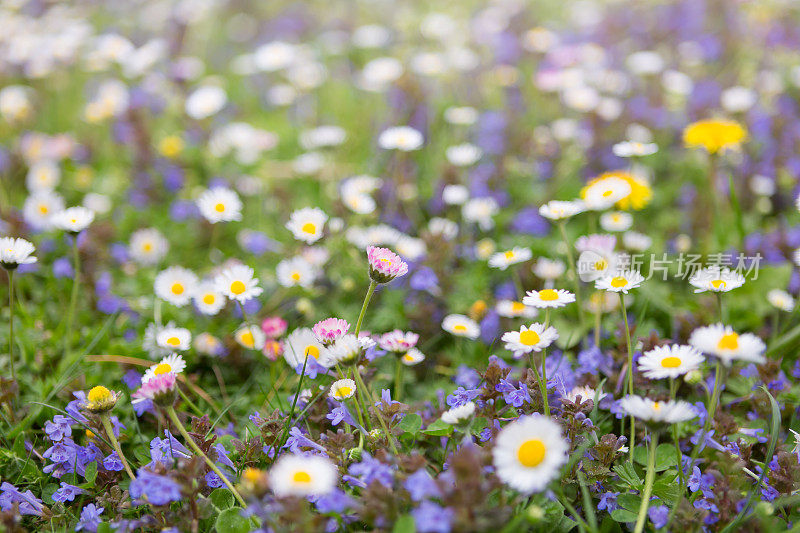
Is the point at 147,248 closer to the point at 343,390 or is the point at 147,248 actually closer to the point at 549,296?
the point at 343,390

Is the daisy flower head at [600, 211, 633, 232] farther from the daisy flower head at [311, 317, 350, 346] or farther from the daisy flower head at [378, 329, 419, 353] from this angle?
the daisy flower head at [311, 317, 350, 346]

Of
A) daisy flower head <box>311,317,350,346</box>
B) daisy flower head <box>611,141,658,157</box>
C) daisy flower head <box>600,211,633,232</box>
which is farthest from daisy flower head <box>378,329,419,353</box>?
daisy flower head <box>600,211,633,232</box>

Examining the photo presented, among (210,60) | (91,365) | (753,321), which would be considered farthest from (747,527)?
(210,60)

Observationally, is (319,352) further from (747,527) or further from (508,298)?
(747,527)

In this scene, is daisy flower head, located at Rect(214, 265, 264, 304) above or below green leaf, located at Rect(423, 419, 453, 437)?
above

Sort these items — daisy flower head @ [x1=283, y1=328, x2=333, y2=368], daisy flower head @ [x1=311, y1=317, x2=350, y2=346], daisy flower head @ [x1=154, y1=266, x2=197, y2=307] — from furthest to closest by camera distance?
daisy flower head @ [x1=154, y1=266, x2=197, y2=307]
daisy flower head @ [x1=283, y1=328, x2=333, y2=368]
daisy flower head @ [x1=311, y1=317, x2=350, y2=346]

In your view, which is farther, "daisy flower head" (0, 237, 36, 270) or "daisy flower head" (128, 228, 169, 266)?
"daisy flower head" (128, 228, 169, 266)

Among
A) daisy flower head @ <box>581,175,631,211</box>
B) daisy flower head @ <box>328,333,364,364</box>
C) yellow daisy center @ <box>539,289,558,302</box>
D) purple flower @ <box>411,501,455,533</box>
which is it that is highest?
daisy flower head @ <box>328,333,364,364</box>
